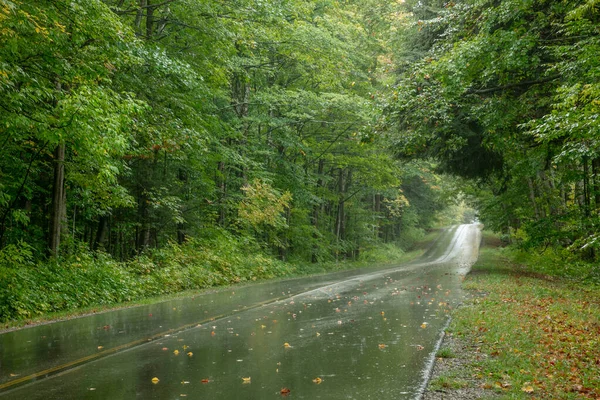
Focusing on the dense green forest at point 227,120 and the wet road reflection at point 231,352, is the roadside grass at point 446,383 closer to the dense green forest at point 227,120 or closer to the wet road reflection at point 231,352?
the wet road reflection at point 231,352

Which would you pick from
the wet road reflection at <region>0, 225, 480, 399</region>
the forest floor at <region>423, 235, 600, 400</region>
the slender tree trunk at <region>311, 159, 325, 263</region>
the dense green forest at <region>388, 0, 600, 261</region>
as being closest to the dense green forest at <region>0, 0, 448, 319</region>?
the slender tree trunk at <region>311, 159, 325, 263</region>

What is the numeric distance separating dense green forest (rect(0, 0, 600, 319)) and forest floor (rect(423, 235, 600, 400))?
163 cm

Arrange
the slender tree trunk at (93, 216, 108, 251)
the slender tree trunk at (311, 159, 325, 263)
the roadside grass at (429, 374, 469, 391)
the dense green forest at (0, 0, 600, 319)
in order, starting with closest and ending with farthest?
the roadside grass at (429, 374, 469, 391)
the dense green forest at (0, 0, 600, 319)
the slender tree trunk at (93, 216, 108, 251)
the slender tree trunk at (311, 159, 325, 263)

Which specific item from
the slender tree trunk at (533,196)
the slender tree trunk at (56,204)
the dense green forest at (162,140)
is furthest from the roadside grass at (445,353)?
the slender tree trunk at (533,196)

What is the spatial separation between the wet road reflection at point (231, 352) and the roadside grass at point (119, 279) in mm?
1472

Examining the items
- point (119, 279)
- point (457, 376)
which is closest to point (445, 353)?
point (457, 376)

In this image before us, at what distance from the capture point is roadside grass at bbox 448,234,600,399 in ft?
18.0

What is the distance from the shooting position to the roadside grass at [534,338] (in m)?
5.48

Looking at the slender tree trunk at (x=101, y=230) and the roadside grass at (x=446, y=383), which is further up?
the slender tree trunk at (x=101, y=230)

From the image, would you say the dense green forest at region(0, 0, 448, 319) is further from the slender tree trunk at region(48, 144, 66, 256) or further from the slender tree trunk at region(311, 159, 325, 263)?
the slender tree trunk at region(311, 159, 325, 263)

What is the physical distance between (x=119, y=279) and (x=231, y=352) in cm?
839

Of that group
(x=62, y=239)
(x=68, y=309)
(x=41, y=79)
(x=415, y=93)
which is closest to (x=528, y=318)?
(x=415, y=93)

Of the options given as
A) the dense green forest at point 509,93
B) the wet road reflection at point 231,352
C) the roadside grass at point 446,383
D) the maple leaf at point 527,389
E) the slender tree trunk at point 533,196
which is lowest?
the wet road reflection at point 231,352

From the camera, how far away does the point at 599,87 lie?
762 cm
